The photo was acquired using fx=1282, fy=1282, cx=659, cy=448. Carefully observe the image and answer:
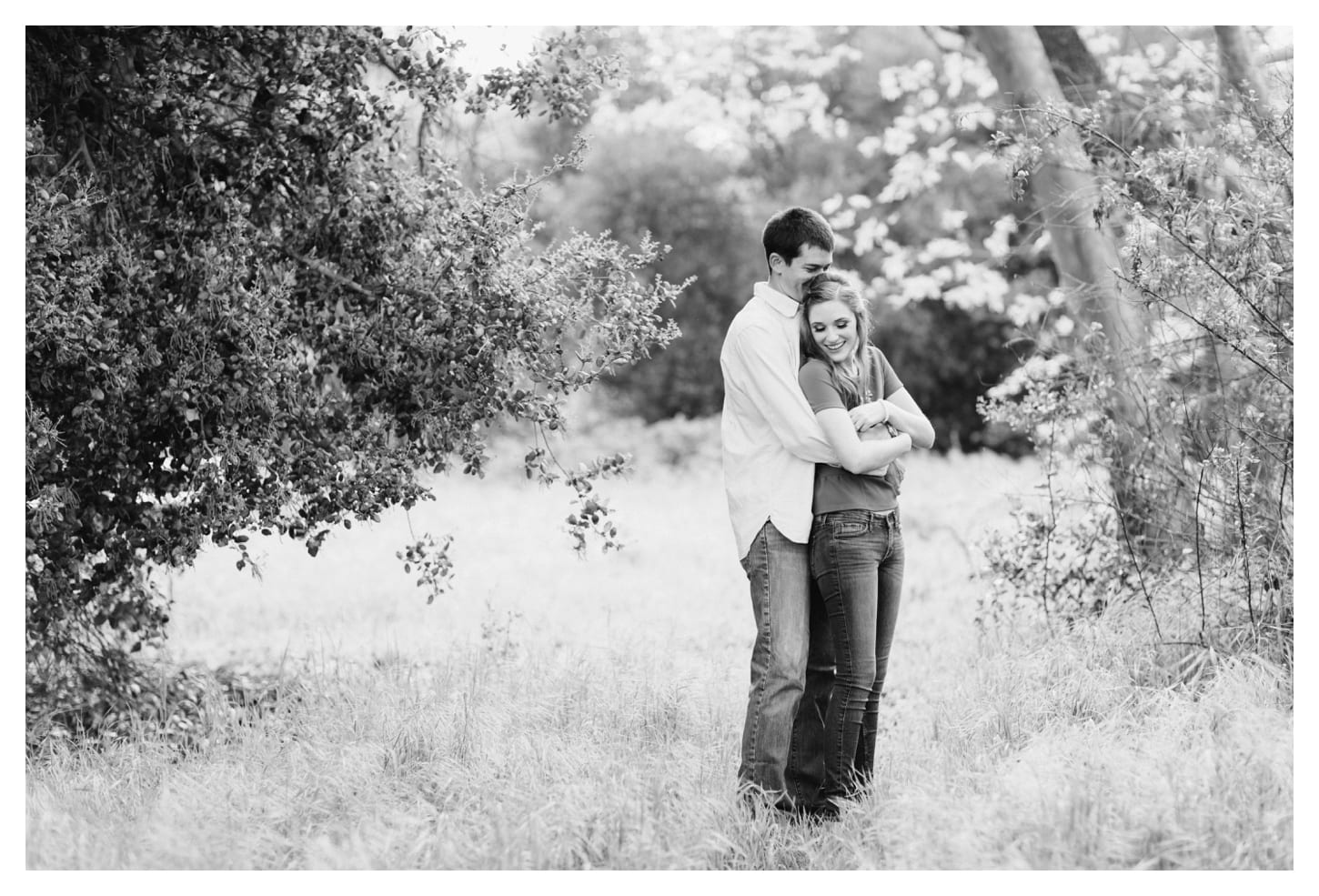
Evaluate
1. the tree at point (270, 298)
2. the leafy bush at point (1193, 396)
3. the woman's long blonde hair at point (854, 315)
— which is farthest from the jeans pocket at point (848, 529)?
the leafy bush at point (1193, 396)

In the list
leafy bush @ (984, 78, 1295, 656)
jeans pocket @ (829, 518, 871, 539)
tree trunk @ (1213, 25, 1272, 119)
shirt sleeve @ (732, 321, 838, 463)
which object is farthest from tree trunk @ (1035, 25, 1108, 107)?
jeans pocket @ (829, 518, 871, 539)

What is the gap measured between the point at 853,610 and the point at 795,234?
106cm

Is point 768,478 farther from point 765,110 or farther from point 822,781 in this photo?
point 765,110

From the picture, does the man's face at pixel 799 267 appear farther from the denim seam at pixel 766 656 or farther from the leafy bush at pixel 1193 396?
the leafy bush at pixel 1193 396

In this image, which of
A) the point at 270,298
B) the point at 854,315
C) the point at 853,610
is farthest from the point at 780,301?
the point at 270,298

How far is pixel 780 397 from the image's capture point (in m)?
3.45

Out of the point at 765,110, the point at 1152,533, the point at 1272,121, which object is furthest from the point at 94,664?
the point at 765,110

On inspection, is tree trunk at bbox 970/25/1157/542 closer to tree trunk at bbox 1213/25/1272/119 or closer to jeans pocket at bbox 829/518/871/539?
tree trunk at bbox 1213/25/1272/119

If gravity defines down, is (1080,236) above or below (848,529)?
above

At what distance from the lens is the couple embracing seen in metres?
3.47

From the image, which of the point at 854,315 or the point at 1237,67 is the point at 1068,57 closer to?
the point at 1237,67

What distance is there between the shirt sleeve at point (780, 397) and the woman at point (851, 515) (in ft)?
0.15

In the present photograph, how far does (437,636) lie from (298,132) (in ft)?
10.3

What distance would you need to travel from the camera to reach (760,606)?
3535mm
